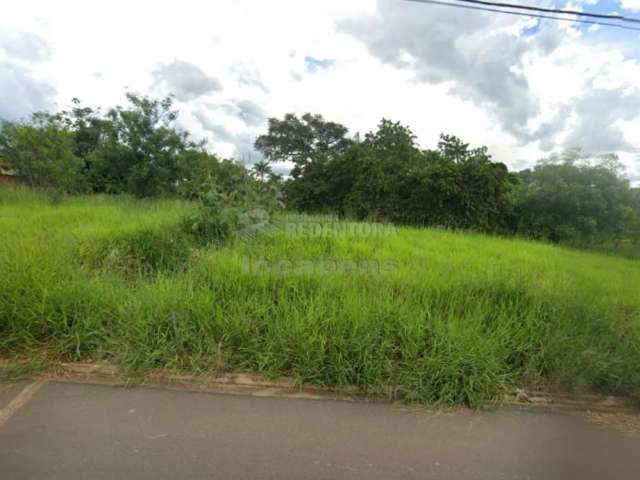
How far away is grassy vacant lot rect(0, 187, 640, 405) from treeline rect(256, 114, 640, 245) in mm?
6973

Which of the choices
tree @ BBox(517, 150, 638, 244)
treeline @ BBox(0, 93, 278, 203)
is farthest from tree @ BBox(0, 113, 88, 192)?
tree @ BBox(517, 150, 638, 244)

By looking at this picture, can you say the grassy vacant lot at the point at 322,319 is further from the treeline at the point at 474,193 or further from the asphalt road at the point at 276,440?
the treeline at the point at 474,193

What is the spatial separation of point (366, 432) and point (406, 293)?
146 cm

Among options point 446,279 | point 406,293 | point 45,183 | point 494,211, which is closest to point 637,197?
point 494,211

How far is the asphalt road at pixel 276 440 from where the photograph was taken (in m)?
1.48

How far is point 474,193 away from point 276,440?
11050 mm

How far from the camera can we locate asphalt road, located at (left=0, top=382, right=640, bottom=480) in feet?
4.85

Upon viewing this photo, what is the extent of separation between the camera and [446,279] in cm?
320

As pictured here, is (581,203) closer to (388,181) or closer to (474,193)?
(474,193)

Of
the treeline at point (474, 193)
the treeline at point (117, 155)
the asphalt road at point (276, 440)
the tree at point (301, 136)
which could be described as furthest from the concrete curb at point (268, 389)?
the tree at point (301, 136)

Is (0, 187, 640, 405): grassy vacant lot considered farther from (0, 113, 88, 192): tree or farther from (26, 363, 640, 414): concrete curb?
(0, 113, 88, 192): tree

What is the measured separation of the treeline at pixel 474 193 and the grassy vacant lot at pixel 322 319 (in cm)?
697

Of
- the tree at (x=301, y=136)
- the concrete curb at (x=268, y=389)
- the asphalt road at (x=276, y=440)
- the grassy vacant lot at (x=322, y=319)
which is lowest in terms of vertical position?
the asphalt road at (x=276, y=440)

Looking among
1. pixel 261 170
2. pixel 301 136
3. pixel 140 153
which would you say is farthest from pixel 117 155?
pixel 301 136
